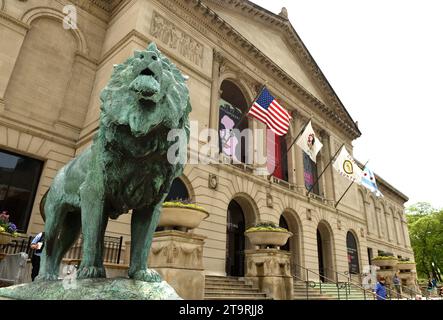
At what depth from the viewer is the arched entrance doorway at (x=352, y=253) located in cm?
2608

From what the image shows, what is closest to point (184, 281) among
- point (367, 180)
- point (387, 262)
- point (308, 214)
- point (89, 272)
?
point (89, 272)

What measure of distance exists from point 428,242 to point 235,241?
47.5m

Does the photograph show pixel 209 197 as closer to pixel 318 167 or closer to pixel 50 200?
pixel 50 200

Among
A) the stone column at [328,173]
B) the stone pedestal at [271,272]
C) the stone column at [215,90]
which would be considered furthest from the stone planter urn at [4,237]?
the stone column at [328,173]

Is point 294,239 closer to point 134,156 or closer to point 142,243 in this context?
point 142,243

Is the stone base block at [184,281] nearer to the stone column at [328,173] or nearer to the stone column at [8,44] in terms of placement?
the stone column at [8,44]

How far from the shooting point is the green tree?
162 feet

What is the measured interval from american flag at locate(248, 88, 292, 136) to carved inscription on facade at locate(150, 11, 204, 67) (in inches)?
185

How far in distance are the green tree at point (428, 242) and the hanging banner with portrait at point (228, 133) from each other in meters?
47.2

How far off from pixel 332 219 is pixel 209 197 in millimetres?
14161

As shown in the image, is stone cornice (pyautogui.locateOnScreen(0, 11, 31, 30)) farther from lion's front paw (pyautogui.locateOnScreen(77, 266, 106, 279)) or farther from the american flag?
lion's front paw (pyautogui.locateOnScreen(77, 266, 106, 279))

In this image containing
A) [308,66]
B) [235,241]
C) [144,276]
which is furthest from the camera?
[308,66]

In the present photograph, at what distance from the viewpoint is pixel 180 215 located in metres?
7.55

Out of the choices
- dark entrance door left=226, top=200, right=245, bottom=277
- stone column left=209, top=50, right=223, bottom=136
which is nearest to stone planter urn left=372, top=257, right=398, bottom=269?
dark entrance door left=226, top=200, right=245, bottom=277
